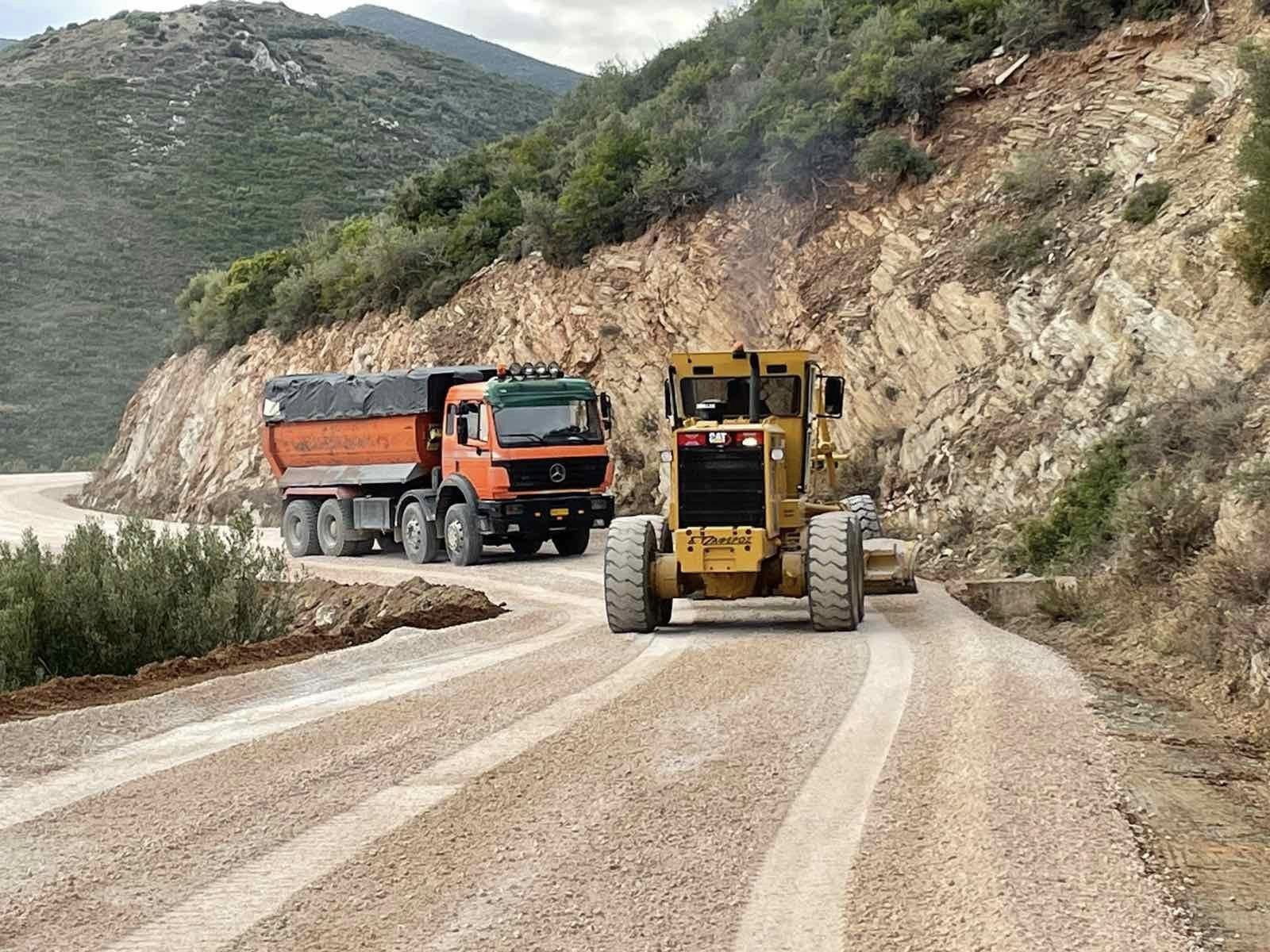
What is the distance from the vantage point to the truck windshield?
25.2 meters

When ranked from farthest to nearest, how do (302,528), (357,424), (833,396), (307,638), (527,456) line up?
(302,528) → (357,424) → (527,456) → (833,396) → (307,638)

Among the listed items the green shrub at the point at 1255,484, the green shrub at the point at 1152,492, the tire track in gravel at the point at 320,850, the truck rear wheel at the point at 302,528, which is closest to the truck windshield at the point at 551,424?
the truck rear wheel at the point at 302,528

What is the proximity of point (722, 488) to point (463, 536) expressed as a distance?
10582 mm

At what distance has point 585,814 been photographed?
296 inches

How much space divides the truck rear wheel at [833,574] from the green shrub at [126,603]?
22.6 ft

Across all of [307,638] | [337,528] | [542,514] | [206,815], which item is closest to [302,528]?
[337,528]

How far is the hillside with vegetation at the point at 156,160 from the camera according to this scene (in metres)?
64.9

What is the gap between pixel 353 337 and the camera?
4256 cm

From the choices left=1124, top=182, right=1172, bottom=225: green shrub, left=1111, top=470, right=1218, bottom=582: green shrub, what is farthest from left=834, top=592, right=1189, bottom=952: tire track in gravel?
left=1124, top=182, right=1172, bottom=225: green shrub

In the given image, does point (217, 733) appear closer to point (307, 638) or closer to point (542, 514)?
point (307, 638)

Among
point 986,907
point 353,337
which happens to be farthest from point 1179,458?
point 353,337

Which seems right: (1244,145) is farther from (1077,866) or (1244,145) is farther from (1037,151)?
(1077,866)

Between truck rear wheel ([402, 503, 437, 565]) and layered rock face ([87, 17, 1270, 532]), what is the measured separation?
6.37 meters

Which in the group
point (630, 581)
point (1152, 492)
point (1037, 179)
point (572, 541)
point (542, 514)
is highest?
point (1037, 179)
